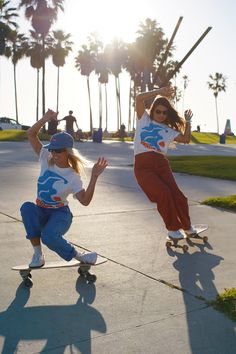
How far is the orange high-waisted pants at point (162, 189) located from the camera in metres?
5.88

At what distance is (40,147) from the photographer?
4.99m

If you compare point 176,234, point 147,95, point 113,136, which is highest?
point 147,95

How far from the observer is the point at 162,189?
5.91m

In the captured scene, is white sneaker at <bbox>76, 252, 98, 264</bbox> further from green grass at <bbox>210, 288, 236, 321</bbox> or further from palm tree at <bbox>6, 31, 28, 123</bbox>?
palm tree at <bbox>6, 31, 28, 123</bbox>

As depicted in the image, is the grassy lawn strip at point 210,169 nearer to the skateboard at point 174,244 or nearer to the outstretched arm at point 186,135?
the outstretched arm at point 186,135

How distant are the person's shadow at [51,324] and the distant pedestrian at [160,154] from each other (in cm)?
190

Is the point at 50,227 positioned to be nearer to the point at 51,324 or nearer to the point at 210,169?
the point at 51,324

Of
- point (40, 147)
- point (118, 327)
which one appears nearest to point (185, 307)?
point (118, 327)

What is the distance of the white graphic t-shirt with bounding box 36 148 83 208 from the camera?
15.3ft

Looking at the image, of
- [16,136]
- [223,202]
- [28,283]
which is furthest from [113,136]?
[28,283]

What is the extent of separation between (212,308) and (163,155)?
2382mm

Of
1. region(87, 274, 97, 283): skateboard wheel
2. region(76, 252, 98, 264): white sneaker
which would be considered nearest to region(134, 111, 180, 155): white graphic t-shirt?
region(76, 252, 98, 264): white sneaker

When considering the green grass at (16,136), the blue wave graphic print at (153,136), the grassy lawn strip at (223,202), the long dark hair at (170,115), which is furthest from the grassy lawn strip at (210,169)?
the green grass at (16,136)

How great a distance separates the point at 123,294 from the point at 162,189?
1839 millimetres
